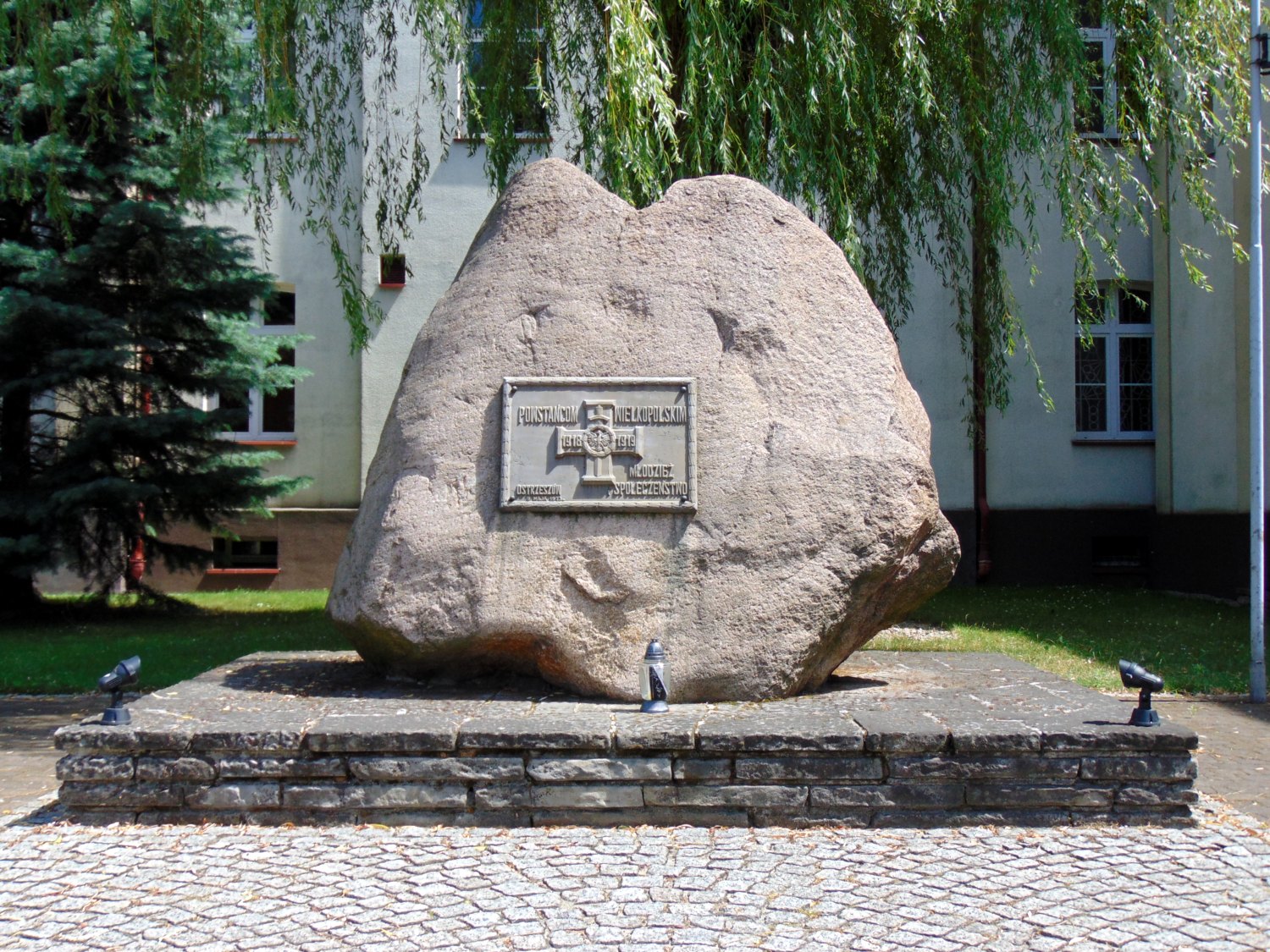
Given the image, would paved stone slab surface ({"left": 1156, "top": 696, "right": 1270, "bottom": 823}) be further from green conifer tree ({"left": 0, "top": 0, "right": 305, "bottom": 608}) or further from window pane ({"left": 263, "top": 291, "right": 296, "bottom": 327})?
window pane ({"left": 263, "top": 291, "right": 296, "bottom": 327})

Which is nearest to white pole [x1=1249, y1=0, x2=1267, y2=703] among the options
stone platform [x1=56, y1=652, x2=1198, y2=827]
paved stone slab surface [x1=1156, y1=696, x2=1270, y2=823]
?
paved stone slab surface [x1=1156, y1=696, x2=1270, y2=823]

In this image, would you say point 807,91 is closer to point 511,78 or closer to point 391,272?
point 511,78

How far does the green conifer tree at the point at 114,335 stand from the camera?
11148mm

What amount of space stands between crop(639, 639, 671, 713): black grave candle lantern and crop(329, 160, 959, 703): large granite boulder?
0.19 meters

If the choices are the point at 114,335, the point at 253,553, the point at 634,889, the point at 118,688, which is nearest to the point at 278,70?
the point at 114,335

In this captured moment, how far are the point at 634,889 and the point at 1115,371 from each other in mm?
12904

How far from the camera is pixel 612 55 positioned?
7203 millimetres

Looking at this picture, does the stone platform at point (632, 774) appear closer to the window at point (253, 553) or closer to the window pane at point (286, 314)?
the window at point (253, 553)

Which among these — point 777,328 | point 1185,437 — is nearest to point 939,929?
point 777,328

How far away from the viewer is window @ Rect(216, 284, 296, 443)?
50.1ft

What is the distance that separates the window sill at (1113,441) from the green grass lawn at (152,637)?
30.5ft

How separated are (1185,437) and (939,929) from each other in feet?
38.9

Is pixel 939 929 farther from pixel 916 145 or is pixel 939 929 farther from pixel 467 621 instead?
pixel 916 145

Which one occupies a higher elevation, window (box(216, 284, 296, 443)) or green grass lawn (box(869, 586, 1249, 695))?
window (box(216, 284, 296, 443))
